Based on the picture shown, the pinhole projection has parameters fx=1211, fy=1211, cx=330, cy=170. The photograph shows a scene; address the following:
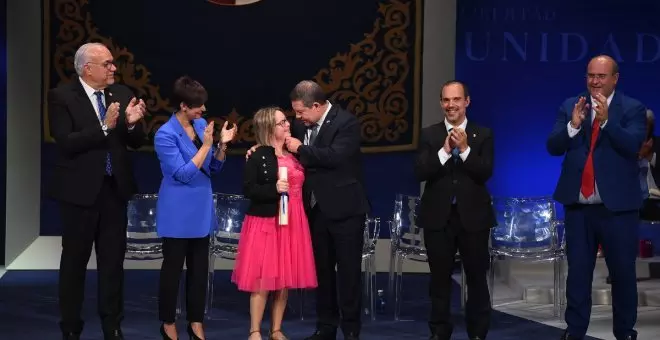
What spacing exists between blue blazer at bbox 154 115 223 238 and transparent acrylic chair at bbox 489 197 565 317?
2538 millimetres

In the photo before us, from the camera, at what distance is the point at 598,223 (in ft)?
21.9

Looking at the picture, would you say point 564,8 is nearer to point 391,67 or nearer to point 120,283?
point 391,67

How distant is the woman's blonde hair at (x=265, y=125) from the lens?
683 cm

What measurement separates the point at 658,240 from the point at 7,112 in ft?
17.4

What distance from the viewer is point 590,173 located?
262 inches

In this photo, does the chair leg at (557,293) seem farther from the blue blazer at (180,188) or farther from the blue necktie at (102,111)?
the blue necktie at (102,111)

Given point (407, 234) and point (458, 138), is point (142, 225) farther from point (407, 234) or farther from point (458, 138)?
point (458, 138)

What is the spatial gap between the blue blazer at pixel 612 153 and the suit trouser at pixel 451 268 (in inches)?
22.2

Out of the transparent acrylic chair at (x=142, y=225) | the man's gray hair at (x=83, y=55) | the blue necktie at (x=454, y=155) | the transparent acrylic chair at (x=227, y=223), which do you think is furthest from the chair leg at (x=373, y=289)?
the man's gray hair at (x=83, y=55)

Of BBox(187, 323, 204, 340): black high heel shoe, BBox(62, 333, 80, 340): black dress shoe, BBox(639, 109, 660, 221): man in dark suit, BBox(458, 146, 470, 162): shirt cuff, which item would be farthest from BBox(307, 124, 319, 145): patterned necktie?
BBox(639, 109, 660, 221): man in dark suit

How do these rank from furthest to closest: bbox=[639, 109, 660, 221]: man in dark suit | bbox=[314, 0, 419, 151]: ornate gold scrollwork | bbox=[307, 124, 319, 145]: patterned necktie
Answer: bbox=[314, 0, 419, 151]: ornate gold scrollwork < bbox=[639, 109, 660, 221]: man in dark suit < bbox=[307, 124, 319, 145]: patterned necktie

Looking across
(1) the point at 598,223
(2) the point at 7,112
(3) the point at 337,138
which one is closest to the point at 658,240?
(1) the point at 598,223

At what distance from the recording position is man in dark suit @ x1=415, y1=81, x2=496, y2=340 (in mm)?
6672

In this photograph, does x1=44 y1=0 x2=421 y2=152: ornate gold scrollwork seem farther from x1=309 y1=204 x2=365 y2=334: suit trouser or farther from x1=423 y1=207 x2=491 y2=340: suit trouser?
x1=423 y1=207 x2=491 y2=340: suit trouser
